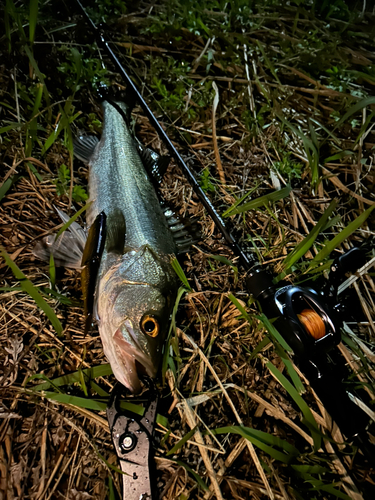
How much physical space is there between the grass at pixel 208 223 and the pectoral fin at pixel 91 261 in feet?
0.68

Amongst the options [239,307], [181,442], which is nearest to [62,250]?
[239,307]

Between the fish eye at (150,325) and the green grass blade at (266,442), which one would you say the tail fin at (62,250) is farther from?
the green grass blade at (266,442)

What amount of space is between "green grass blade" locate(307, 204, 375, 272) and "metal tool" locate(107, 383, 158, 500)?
1.64m

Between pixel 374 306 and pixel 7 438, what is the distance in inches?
113

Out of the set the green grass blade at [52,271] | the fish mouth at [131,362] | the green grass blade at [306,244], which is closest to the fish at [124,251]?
the fish mouth at [131,362]

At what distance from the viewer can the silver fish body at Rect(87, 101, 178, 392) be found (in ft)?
6.78

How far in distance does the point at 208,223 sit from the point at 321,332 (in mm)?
1388

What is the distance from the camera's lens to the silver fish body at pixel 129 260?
6.78 feet

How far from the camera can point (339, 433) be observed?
2.17 m

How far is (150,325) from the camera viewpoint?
211 centimetres

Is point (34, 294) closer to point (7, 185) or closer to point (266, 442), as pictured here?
point (7, 185)

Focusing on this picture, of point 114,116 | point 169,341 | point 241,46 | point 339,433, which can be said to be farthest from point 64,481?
point 241,46

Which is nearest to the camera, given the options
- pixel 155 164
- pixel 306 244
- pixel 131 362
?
pixel 131 362

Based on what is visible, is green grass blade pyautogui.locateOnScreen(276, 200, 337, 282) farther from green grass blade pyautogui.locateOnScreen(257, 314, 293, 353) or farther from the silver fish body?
the silver fish body
